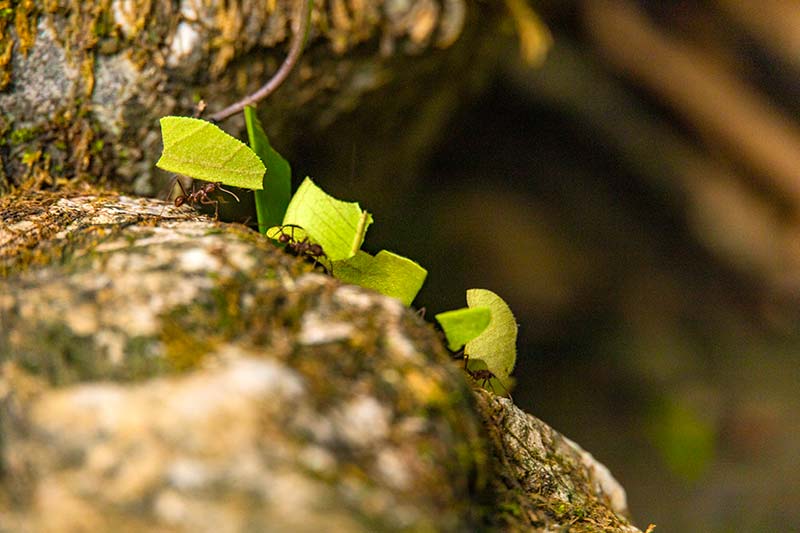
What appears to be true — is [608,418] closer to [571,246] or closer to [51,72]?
[571,246]

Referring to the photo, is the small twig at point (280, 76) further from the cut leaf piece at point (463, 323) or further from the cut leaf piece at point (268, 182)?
the cut leaf piece at point (463, 323)

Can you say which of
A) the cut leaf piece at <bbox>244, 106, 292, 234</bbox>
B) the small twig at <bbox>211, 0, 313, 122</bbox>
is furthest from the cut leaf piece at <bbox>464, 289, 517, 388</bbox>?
the small twig at <bbox>211, 0, 313, 122</bbox>

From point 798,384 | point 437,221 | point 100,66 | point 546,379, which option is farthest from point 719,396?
point 100,66

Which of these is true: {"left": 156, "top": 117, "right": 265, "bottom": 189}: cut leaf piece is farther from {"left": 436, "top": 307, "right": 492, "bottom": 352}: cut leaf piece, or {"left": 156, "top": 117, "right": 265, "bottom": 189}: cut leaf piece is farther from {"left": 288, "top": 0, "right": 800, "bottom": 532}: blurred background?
{"left": 288, "top": 0, "right": 800, "bottom": 532}: blurred background

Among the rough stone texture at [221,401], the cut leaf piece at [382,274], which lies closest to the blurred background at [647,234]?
the cut leaf piece at [382,274]

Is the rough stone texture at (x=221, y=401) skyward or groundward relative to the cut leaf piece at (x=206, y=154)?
groundward

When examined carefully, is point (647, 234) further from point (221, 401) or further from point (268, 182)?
point (221, 401)

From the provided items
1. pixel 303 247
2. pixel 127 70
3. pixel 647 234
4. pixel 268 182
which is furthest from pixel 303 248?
pixel 647 234
